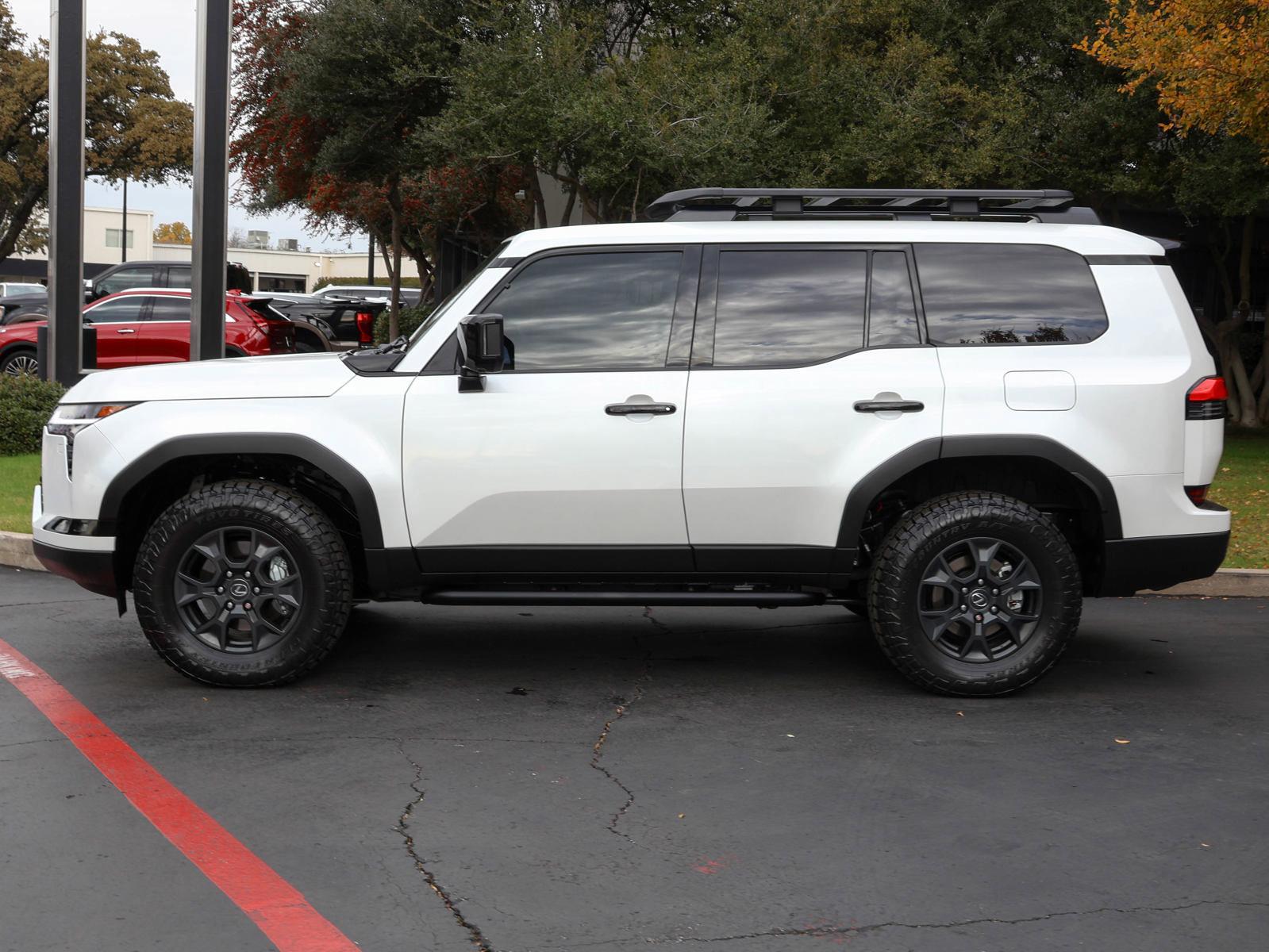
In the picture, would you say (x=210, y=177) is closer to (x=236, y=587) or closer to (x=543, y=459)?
(x=236, y=587)

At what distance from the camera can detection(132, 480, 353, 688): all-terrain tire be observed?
5.77 m

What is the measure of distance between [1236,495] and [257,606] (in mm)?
9294

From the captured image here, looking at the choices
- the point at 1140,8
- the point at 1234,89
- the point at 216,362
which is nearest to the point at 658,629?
the point at 216,362

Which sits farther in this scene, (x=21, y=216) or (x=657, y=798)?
(x=21, y=216)

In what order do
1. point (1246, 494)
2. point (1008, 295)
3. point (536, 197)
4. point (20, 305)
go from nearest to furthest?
point (1008, 295)
point (1246, 494)
point (536, 197)
point (20, 305)

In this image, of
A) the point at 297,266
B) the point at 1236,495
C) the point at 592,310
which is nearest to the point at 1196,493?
the point at 592,310

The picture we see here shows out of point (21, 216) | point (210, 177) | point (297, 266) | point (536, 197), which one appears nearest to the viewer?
point (210, 177)

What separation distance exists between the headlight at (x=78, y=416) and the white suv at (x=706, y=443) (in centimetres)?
2

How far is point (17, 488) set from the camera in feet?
37.1

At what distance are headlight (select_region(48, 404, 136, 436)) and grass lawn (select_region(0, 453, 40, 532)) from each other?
3.64m

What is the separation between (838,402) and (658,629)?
2099 mm

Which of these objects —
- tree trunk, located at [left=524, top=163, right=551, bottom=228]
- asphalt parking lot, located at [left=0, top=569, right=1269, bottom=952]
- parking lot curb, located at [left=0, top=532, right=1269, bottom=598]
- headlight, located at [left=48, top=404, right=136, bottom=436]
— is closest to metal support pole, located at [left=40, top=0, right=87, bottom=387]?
parking lot curb, located at [left=0, top=532, right=1269, bottom=598]

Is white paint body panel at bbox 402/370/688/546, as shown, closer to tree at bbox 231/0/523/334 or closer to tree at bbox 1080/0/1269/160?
tree at bbox 1080/0/1269/160

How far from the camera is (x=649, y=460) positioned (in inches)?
226
